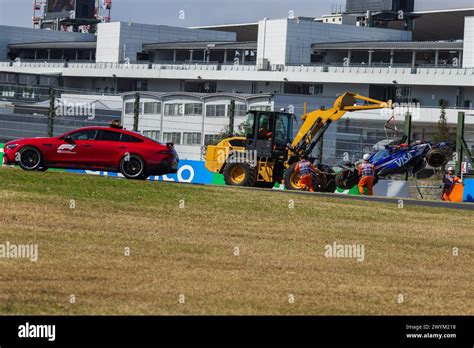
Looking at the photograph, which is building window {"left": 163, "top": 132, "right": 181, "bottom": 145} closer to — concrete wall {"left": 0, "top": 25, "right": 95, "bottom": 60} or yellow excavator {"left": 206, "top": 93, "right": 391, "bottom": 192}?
yellow excavator {"left": 206, "top": 93, "right": 391, "bottom": 192}

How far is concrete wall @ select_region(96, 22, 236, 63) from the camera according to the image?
115188mm

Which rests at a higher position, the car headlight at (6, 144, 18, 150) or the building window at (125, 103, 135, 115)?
the building window at (125, 103, 135, 115)

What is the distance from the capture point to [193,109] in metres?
47.1

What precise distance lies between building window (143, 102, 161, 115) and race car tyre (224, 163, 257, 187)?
1210 cm

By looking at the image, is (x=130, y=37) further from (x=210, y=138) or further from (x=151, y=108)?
(x=210, y=138)

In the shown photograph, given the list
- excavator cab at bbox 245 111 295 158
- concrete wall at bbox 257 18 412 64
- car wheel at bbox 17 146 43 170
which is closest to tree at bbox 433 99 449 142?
concrete wall at bbox 257 18 412 64

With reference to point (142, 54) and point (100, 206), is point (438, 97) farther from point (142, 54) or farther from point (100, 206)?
point (100, 206)

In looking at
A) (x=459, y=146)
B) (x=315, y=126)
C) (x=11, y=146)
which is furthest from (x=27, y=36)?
(x=11, y=146)

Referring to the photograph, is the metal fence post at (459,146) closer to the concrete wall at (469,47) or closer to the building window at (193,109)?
the building window at (193,109)

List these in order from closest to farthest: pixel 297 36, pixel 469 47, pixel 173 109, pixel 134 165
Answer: pixel 134 165, pixel 173 109, pixel 469 47, pixel 297 36

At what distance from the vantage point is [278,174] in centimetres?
3394

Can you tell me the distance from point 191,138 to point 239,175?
890 centimetres

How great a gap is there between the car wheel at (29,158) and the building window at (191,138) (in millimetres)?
13235
